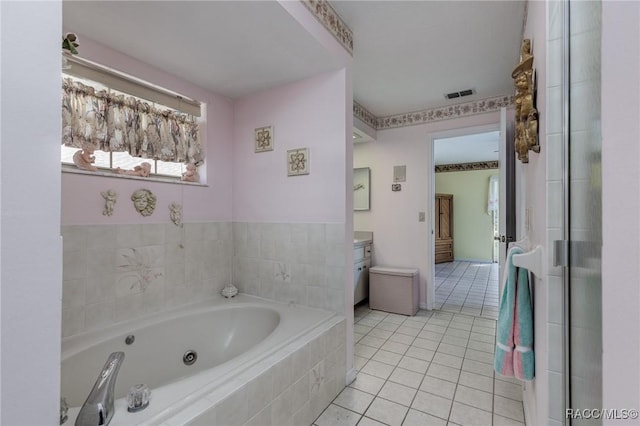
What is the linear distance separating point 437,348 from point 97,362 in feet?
7.83

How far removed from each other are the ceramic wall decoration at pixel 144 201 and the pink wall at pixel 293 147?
2.27 ft

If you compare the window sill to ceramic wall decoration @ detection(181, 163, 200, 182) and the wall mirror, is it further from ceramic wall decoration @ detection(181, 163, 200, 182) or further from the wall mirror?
the wall mirror

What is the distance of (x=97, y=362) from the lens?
149 cm

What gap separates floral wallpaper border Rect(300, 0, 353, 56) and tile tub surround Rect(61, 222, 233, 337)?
164 centimetres

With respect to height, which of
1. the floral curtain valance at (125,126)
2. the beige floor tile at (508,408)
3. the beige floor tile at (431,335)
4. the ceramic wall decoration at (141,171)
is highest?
the floral curtain valance at (125,126)

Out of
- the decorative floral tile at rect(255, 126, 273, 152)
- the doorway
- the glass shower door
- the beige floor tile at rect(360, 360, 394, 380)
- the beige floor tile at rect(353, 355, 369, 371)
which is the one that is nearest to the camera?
the glass shower door

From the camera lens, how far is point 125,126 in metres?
1.81

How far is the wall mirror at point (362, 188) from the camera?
3.76 meters

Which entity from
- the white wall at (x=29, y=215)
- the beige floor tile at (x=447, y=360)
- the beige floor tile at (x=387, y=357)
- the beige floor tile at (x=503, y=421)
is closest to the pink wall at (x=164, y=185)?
the white wall at (x=29, y=215)

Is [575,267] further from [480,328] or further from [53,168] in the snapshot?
[480,328]

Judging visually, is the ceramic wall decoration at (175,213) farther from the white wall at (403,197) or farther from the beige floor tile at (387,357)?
the white wall at (403,197)

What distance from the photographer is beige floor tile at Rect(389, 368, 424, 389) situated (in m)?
1.91

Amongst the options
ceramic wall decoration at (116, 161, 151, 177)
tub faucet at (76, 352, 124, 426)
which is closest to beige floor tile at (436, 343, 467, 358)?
tub faucet at (76, 352, 124, 426)

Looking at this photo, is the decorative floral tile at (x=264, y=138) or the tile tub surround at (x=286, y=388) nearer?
the tile tub surround at (x=286, y=388)
